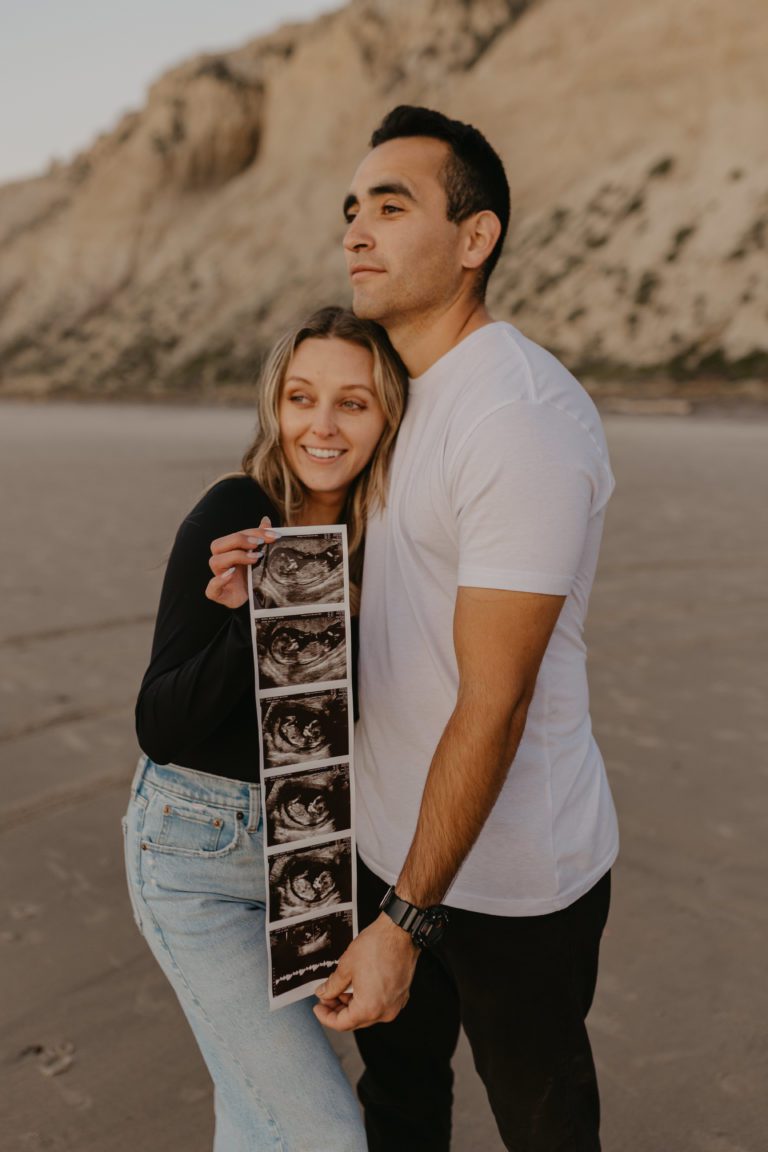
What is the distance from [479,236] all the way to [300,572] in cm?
78

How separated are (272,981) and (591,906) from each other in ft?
1.94

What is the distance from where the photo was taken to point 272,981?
5.71 feet

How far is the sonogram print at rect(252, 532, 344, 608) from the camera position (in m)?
1.68

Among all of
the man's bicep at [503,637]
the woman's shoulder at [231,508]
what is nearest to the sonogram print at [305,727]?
the man's bicep at [503,637]

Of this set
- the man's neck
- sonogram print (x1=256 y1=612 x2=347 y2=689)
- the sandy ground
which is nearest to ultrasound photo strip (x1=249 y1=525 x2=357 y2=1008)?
sonogram print (x1=256 y1=612 x2=347 y2=689)

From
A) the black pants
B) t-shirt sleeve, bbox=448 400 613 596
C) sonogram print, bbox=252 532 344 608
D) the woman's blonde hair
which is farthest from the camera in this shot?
the woman's blonde hair

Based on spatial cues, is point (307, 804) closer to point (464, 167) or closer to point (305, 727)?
point (305, 727)

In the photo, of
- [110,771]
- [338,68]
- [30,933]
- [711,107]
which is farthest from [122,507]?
[338,68]

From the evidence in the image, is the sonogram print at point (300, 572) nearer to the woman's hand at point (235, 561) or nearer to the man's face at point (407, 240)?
the woman's hand at point (235, 561)

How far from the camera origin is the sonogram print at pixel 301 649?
1.69m

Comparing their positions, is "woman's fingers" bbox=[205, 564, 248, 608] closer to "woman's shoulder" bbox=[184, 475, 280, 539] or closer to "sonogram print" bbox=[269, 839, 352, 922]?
"woman's shoulder" bbox=[184, 475, 280, 539]

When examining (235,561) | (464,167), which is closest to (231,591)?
(235,561)

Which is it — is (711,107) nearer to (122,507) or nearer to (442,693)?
(122,507)

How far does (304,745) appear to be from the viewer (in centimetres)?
174
